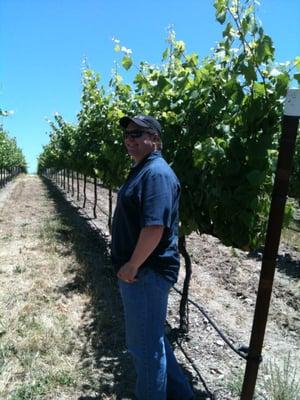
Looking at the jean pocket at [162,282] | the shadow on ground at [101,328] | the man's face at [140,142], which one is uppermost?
the man's face at [140,142]

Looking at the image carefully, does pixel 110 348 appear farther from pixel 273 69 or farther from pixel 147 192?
pixel 273 69

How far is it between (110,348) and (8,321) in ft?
4.00

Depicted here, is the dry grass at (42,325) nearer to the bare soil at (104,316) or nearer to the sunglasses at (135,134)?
the bare soil at (104,316)

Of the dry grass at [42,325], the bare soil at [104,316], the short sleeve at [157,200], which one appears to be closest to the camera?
the short sleeve at [157,200]

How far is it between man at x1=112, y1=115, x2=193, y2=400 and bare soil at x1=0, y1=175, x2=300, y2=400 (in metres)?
0.92

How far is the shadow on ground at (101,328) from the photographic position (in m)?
3.72

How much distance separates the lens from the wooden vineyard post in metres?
2.47

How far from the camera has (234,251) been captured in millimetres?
8547

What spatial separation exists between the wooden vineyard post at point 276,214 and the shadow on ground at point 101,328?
1149 mm

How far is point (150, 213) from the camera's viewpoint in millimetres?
2596

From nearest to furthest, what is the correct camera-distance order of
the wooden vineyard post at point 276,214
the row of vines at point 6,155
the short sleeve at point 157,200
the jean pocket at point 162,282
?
the wooden vineyard post at point 276,214, the short sleeve at point 157,200, the jean pocket at point 162,282, the row of vines at point 6,155

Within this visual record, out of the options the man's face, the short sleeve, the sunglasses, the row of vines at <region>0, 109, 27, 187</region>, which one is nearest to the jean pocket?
the short sleeve

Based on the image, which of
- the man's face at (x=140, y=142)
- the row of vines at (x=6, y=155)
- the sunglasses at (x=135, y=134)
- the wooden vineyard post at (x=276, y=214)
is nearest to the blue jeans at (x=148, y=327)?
the wooden vineyard post at (x=276, y=214)

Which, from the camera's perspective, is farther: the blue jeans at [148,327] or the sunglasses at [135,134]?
the sunglasses at [135,134]
